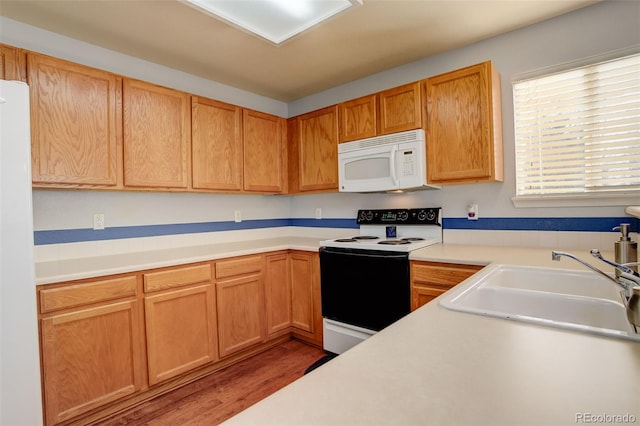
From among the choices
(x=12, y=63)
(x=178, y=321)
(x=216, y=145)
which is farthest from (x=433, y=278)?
(x=12, y=63)

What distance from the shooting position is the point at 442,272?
6.63 ft

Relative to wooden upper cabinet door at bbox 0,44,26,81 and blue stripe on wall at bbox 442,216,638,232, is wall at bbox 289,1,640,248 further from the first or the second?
wooden upper cabinet door at bbox 0,44,26,81

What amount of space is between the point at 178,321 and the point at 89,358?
1.72 ft

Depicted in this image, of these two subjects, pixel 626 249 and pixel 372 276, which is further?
pixel 372 276

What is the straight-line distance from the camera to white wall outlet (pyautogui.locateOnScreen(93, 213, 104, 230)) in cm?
232

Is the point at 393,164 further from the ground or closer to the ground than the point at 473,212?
further from the ground

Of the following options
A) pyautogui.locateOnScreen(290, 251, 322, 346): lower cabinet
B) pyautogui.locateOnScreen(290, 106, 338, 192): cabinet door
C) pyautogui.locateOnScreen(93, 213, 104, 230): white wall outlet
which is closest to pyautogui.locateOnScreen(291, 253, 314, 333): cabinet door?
pyautogui.locateOnScreen(290, 251, 322, 346): lower cabinet

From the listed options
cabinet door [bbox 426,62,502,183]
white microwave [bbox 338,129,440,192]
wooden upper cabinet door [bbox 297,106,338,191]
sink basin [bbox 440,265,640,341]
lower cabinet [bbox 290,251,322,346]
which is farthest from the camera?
wooden upper cabinet door [bbox 297,106,338,191]

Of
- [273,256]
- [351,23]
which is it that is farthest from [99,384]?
[351,23]

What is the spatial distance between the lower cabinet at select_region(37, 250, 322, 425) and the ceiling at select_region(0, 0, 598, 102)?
5.28 ft

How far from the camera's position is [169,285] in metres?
2.18

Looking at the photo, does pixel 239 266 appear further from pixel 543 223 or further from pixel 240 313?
pixel 543 223

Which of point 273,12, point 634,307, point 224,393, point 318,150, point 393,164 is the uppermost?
point 273,12

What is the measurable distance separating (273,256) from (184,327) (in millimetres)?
914
